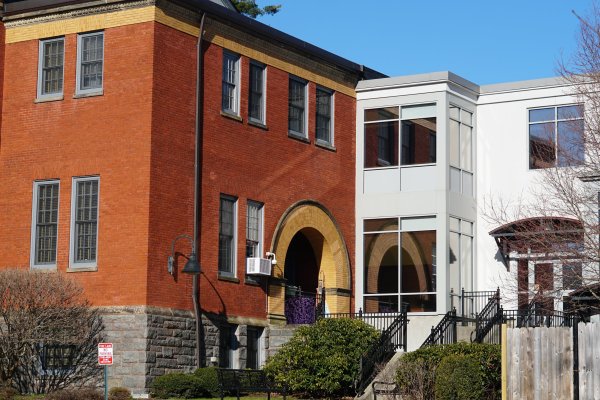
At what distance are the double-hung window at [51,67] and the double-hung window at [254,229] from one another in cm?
606

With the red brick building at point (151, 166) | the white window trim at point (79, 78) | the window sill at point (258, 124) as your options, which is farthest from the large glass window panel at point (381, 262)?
the white window trim at point (79, 78)

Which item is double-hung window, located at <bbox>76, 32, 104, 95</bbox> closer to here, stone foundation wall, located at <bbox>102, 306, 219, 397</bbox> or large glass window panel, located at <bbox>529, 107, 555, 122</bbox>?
stone foundation wall, located at <bbox>102, 306, 219, 397</bbox>

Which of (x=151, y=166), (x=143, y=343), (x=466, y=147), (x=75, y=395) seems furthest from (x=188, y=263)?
(x=466, y=147)

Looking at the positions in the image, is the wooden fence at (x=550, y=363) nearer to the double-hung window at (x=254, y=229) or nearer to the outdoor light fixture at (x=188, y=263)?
the outdoor light fixture at (x=188, y=263)

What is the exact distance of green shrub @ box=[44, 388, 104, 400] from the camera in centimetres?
2553

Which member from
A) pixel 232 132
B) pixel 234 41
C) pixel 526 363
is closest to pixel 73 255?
pixel 232 132

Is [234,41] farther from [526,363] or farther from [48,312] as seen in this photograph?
[526,363]

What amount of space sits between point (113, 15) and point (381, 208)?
34.8ft

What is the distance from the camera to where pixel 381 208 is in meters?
35.1

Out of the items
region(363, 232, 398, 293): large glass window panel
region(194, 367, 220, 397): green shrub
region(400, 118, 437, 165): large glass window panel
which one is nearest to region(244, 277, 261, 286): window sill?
region(194, 367, 220, 397): green shrub

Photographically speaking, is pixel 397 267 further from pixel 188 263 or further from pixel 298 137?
pixel 188 263

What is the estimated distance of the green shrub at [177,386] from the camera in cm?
2692

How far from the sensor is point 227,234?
30.6 m

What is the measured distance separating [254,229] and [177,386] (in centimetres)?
615
